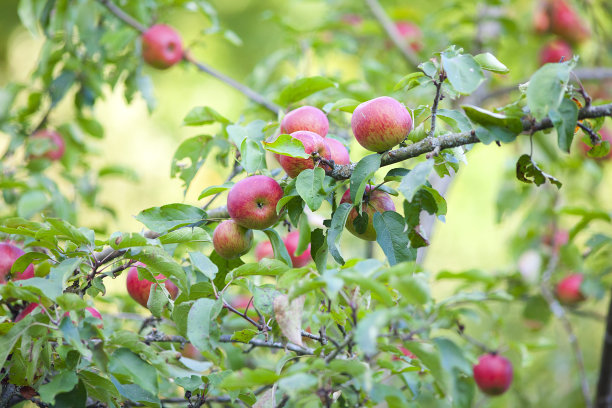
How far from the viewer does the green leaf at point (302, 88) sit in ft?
3.01

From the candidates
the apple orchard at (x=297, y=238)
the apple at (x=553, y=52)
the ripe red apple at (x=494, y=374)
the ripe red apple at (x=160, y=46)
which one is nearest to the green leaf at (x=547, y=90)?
the apple orchard at (x=297, y=238)

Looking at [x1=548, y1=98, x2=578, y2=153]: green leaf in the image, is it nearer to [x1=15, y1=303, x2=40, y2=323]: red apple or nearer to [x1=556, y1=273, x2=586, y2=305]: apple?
[x1=15, y1=303, x2=40, y2=323]: red apple

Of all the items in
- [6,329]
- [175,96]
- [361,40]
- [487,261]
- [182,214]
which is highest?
[361,40]

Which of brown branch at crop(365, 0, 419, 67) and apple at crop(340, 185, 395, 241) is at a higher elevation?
brown branch at crop(365, 0, 419, 67)

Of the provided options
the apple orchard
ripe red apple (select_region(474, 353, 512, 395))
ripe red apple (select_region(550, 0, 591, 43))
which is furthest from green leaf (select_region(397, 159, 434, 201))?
ripe red apple (select_region(550, 0, 591, 43))

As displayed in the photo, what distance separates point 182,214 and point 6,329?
0.25 m

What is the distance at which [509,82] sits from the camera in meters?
1.92

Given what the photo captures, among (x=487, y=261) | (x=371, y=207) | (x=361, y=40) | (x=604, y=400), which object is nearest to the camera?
(x=371, y=207)

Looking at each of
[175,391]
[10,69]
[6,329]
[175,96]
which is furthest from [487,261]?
[10,69]

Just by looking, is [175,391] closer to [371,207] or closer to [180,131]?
[371,207]

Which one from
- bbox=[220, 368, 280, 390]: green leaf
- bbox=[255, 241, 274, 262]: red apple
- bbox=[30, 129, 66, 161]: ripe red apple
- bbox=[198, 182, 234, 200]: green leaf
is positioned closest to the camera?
bbox=[220, 368, 280, 390]: green leaf

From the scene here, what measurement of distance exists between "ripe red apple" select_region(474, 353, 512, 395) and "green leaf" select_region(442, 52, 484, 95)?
83 centimetres

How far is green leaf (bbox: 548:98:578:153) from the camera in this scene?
582mm

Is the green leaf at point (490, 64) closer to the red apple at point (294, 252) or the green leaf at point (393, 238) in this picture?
the green leaf at point (393, 238)
